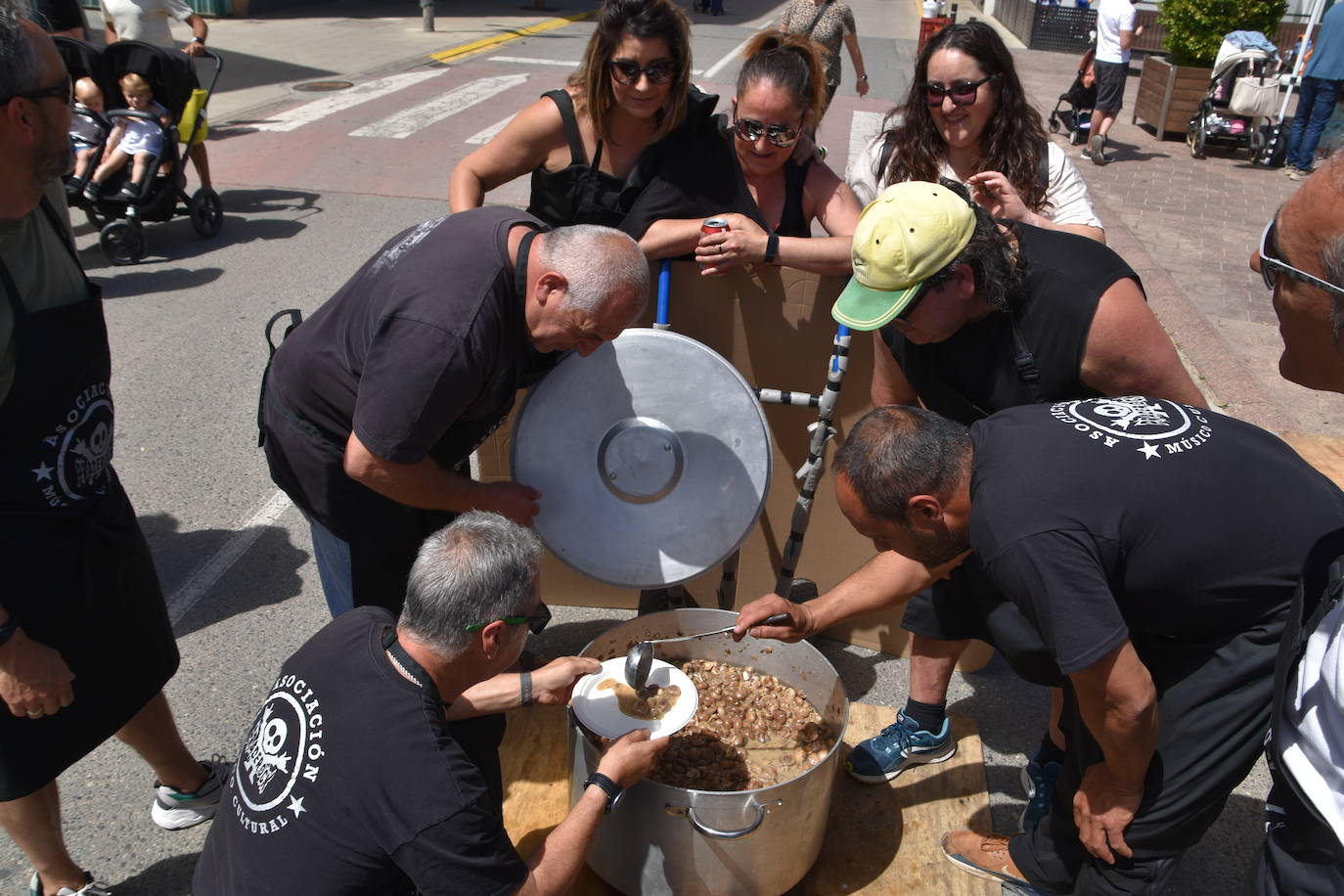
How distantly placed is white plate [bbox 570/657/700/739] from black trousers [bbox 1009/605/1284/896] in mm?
931

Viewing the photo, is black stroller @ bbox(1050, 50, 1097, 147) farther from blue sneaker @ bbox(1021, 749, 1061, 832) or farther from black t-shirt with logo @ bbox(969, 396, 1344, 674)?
black t-shirt with logo @ bbox(969, 396, 1344, 674)

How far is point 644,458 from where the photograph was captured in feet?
8.22

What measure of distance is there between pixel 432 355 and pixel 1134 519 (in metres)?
1.41

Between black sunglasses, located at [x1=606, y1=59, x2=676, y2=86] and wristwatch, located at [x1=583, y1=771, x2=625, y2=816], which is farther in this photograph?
black sunglasses, located at [x1=606, y1=59, x2=676, y2=86]

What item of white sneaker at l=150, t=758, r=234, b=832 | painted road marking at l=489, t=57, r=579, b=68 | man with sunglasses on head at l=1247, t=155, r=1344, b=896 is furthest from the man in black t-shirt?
painted road marking at l=489, t=57, r=579, b=68

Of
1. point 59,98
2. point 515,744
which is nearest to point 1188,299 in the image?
point 515,744

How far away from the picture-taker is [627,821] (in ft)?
7.23

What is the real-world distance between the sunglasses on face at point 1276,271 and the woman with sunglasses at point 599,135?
70.7 inches

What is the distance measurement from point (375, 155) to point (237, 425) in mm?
5918

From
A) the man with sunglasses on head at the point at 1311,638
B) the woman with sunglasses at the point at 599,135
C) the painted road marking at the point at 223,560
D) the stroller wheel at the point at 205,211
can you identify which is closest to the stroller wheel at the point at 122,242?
the stroller wheel at the point at 205,211

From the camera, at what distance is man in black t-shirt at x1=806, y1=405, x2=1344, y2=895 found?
1770 mm

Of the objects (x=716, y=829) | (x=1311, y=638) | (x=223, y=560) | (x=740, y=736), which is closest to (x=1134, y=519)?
(x=1311, y=638)

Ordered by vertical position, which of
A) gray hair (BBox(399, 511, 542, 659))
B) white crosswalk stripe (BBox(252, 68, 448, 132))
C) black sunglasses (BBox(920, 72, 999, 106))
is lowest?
white crosswalk stripe (BBox(252, 68, 448, 132))

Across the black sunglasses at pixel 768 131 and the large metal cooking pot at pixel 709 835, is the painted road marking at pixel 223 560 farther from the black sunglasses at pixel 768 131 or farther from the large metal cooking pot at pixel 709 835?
the black sunglasses at pixel 768 131
